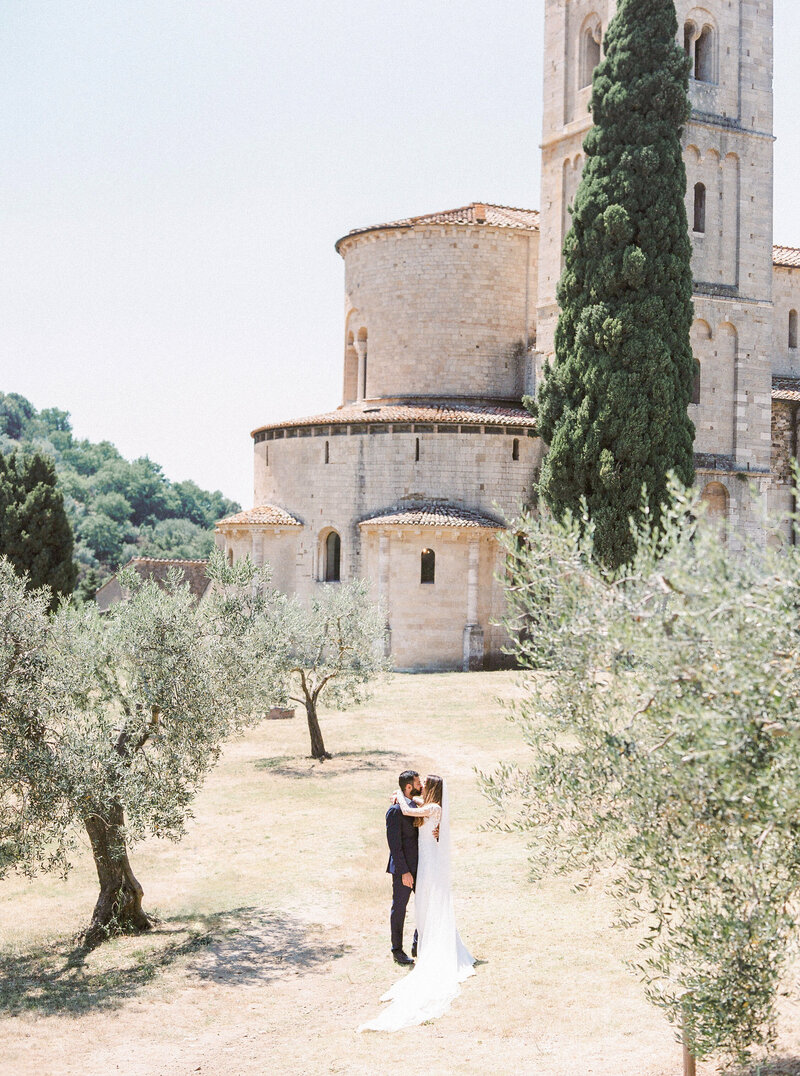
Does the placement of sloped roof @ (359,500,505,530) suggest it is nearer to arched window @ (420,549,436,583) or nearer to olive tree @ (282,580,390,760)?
arched window @ (420,549,436,583)

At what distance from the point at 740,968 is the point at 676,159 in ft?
75.1

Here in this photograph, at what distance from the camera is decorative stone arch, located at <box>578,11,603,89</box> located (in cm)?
3048

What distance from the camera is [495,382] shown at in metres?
34.3

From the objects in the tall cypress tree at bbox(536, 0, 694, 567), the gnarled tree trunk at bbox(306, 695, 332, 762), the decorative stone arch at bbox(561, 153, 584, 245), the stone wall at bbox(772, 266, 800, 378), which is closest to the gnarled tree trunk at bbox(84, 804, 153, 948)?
the gnarled tree trunk at bbox(306, 695, 332, 762)

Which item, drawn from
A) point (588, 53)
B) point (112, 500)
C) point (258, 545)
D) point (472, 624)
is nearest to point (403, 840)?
point (472, 624)

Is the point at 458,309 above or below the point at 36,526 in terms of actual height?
above

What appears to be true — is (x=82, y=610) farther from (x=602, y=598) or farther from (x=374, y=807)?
(x=602, y=598)

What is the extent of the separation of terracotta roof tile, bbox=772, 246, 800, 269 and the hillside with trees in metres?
56.3

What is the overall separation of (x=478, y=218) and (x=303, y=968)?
28217 millimetres

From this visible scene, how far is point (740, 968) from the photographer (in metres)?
6.05

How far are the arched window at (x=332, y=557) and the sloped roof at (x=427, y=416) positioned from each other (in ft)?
11.2

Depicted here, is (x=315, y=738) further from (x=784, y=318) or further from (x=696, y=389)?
(x=784, y=318)

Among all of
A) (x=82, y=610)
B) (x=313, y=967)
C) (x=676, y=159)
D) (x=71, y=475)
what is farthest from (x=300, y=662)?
(x=71, y=475)

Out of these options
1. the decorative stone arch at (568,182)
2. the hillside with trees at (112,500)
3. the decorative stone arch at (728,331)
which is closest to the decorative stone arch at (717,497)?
the decorative stone arch at (728,331)
